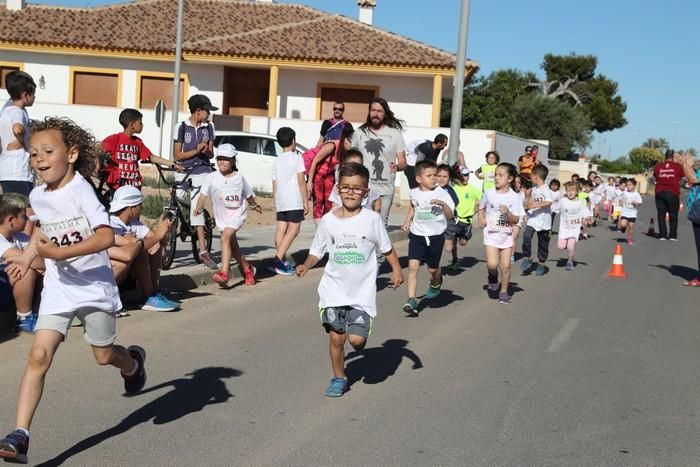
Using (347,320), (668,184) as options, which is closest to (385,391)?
(347,320)

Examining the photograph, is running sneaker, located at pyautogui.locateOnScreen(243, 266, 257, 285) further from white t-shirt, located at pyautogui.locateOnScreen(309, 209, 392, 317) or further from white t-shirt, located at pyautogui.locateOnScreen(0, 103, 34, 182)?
white t-shirt, located at pyautogui.locateOnScreen(309, 209, 392, 317)

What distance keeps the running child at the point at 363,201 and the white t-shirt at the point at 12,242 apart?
291 cm

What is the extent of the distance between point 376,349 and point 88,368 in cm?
250

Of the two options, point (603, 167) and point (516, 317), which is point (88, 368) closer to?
point (516, 317)

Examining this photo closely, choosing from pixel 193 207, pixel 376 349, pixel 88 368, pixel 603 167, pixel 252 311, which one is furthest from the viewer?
pixel 603 167

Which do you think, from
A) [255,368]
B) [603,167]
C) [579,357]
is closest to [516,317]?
[579,357]

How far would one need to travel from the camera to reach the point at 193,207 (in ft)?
37.9

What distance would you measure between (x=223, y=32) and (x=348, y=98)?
6.39 m

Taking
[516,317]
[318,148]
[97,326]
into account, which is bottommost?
[516,317]

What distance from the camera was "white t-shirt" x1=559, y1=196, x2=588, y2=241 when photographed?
15297mm

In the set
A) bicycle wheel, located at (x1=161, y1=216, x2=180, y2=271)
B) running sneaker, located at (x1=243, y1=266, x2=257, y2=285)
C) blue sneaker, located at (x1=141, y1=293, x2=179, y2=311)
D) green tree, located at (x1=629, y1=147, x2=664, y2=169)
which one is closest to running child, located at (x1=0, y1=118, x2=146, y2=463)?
blue sneaker, located at (x1=141, y1=293, x2=179, y2=311)

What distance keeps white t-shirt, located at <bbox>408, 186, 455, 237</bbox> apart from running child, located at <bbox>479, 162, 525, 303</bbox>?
4.00 feet

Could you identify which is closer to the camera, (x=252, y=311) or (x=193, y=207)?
(x=252, y=311)

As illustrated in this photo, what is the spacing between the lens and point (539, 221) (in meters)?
14.8
